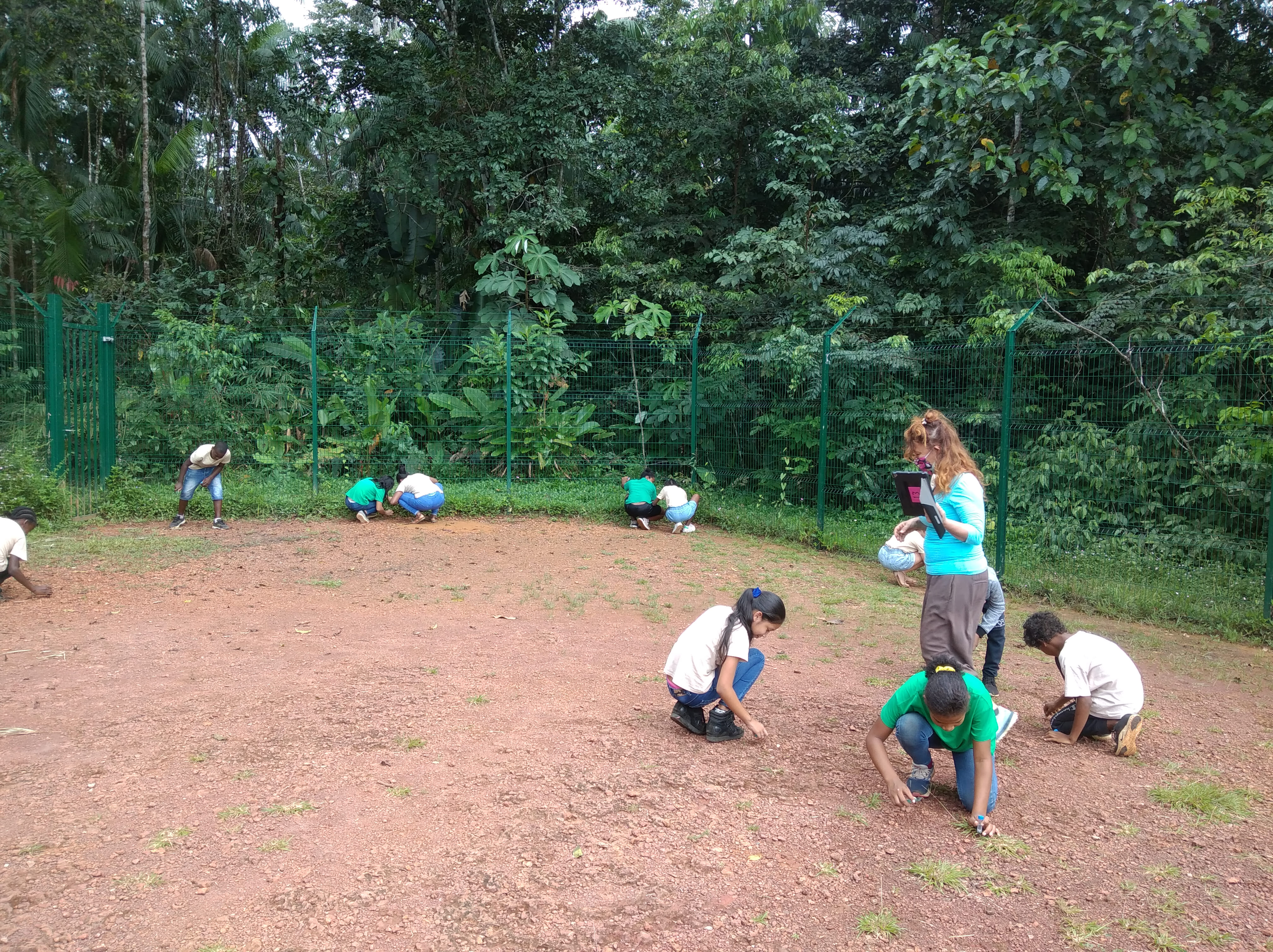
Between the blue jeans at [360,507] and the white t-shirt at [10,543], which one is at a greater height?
the white t-shirt at [10,543]

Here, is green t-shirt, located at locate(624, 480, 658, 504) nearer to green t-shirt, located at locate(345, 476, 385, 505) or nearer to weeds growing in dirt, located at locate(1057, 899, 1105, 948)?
green t-shirt, located at locate(345, 476, 385, 505)

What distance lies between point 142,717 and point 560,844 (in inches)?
97.1

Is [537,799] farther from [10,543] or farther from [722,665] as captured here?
[10,543]

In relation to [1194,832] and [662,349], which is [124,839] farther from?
[662,349]

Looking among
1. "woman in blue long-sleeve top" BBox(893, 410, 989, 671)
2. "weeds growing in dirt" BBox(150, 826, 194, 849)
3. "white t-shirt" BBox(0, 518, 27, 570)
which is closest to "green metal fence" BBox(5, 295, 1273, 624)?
"white t-shirt" BBox(0, 518, 27, 570)

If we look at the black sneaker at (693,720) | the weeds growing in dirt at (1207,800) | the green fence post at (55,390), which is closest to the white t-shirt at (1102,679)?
the weeds growing in dirt at (1207,800)

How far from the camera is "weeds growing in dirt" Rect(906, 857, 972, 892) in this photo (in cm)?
320

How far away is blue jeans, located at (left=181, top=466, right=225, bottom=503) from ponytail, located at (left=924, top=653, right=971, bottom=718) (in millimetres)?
8676

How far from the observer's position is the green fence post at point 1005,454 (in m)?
8.24

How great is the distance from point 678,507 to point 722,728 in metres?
6.24

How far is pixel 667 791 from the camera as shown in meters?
3.87

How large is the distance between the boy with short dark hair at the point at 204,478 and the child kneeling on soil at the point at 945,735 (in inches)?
327

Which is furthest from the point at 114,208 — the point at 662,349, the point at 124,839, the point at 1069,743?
the point at 1069,743

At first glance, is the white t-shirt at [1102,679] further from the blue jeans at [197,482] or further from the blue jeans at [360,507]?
the blue jeans at [197,482]
